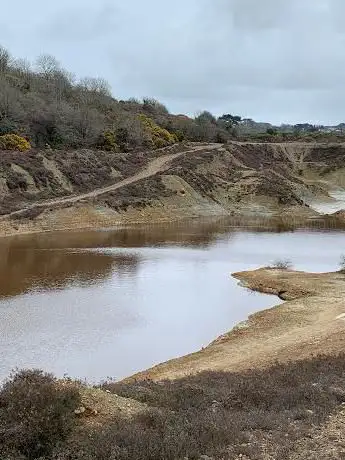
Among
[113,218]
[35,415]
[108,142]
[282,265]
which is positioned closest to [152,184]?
[113,218]

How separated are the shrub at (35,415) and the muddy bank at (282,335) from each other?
299 inches

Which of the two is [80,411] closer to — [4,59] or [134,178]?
[134,178]

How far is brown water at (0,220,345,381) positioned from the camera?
20203mm

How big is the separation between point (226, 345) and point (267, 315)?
193 inches

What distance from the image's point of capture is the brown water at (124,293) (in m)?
20.2

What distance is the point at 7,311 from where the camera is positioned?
25203 mm

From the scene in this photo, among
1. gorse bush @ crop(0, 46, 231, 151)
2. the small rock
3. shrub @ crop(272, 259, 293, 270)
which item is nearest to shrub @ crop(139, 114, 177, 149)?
gorse bush @ crop(0, 46, 231, 151)

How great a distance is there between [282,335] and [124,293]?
1027 centimetres

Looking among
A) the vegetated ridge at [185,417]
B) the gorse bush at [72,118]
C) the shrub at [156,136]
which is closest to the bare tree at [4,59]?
the gorse bush at [72,118]

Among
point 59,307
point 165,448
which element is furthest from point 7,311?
point 165,448

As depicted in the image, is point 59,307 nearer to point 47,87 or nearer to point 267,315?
point 267,315

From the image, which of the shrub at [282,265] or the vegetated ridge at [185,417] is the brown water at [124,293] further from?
the vegetated ridge at [185,417]

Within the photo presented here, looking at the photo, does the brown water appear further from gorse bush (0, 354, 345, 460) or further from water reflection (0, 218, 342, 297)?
gorse bush (0, 354, 345, 460)

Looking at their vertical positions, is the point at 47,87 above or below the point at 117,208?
above
